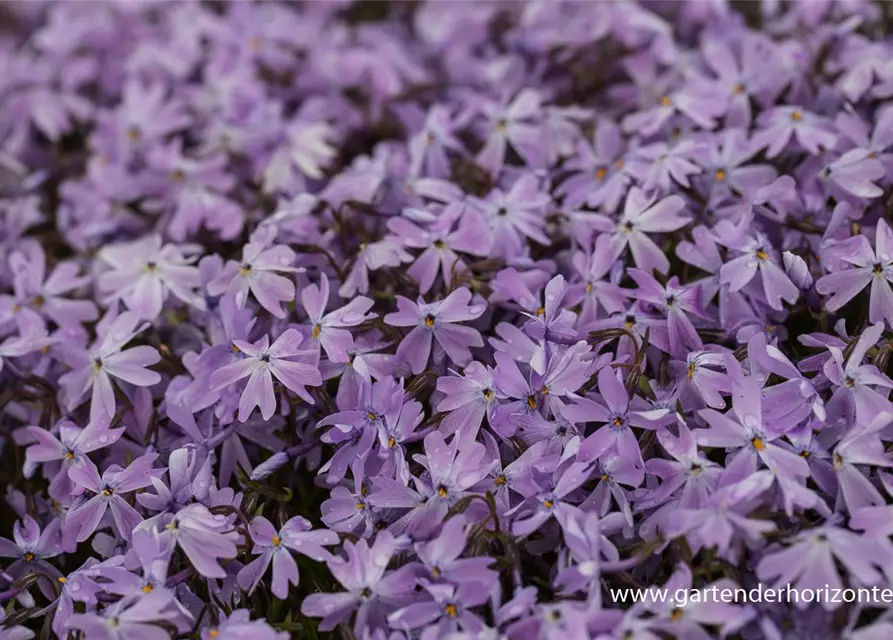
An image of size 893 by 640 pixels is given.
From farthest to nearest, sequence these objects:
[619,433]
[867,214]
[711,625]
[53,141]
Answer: [53,141] → [867,214] → [619,433] → [711,625]

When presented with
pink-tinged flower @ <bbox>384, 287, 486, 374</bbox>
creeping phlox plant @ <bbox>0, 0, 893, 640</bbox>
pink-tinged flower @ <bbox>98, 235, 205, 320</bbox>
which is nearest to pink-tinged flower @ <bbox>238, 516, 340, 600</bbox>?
creeping phlox plant @ <bbox>0, 0, 893, 640</bbox>

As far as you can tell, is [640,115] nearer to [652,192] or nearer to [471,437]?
[652,192]

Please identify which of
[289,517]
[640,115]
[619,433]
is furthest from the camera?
[640,115]

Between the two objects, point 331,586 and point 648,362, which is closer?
point 331,586

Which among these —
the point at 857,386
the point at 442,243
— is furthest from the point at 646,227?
the point at 857,386

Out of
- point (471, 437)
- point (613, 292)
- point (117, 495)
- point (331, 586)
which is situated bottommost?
point (331, 586)

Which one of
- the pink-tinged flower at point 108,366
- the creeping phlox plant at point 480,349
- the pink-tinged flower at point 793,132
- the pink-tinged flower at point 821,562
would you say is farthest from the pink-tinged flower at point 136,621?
the pink-tinged flower at point 793,132

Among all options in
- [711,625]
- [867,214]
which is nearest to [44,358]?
[711,625]

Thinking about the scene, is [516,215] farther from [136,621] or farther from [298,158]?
[136,621]
